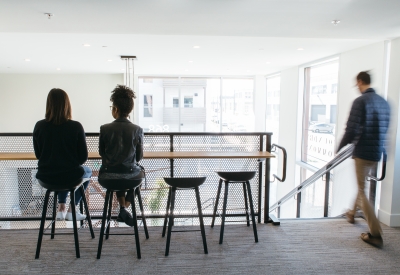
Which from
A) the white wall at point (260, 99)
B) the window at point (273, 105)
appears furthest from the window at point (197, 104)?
the window at point (273, 105)

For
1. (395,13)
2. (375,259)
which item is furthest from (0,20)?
(375,259)

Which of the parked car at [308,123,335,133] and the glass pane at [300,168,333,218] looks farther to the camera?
the parked car at [308,123,335,133]

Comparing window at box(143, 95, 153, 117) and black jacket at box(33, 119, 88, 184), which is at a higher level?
window at box(143, 95, 153, 117)

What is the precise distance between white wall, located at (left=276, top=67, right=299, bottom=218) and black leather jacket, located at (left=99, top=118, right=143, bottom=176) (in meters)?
5.48

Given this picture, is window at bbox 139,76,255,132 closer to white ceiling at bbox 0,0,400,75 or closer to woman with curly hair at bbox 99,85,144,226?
white ceiling at bbox 0,0,400,75

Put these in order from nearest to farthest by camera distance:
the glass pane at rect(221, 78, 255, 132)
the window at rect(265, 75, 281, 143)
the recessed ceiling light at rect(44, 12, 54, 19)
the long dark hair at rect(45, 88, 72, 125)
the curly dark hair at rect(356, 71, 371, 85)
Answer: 1. the long dark hair at rect(45, 88, 72, 125)
2. the recessed ceiling light at rect(44, 12, 54, 19)
3. the curly dark hair at rect(356, 71, 371, 85)
4. the window at rect(265, 75, 281, 143)
5. the glass pane at rect(221, 78, 255, 132)

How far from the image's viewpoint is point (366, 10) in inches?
102

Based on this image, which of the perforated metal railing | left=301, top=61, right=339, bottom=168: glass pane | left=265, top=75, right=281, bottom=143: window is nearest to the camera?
the perforated metal railing

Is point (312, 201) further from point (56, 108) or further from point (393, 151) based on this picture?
point (56, 108)

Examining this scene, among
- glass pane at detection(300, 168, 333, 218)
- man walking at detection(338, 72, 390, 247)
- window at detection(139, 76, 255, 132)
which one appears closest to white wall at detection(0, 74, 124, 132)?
window at detection(139, 76, 255, 132)

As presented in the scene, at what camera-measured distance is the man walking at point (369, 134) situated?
2.86 m

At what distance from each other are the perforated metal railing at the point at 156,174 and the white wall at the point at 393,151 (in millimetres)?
1444

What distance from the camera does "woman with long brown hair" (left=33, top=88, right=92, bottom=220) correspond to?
242 cm

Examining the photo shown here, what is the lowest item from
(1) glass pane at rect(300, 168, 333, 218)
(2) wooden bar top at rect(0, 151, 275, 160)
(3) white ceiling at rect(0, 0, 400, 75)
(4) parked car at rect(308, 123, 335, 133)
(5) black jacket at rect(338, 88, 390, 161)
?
(1) glass pane at rect(300, 168, 333, 218)
